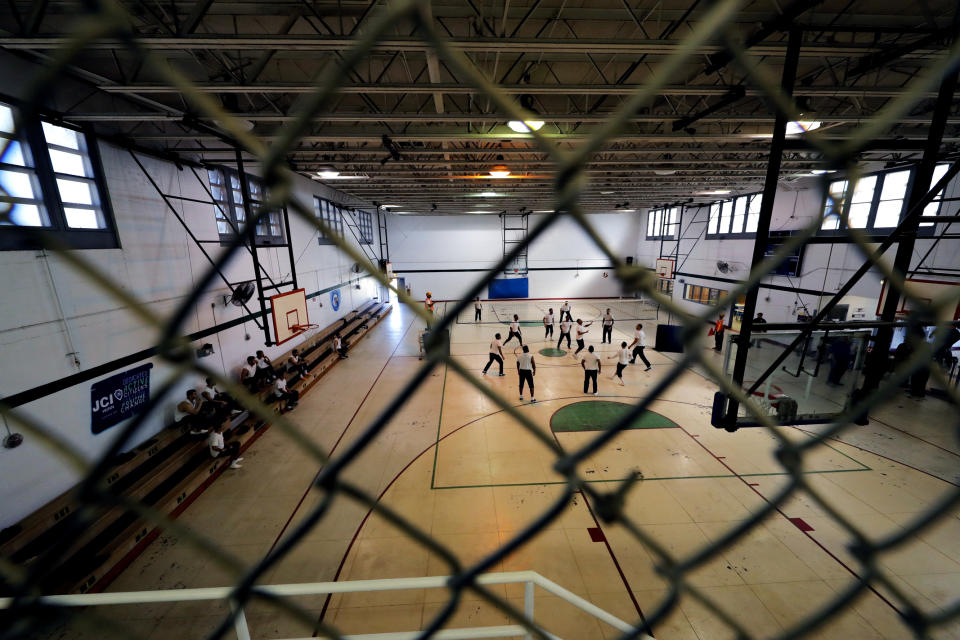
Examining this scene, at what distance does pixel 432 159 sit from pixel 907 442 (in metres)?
11.5

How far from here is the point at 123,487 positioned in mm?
5566

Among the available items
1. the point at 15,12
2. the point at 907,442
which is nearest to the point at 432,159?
the point at 15,12

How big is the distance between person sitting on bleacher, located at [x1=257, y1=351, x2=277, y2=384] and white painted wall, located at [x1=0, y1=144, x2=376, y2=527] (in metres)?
0.41

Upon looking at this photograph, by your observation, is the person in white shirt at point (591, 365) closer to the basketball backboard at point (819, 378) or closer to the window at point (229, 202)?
the basketball backboard at point (819, 378)

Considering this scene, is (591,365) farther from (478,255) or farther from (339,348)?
(478,255)

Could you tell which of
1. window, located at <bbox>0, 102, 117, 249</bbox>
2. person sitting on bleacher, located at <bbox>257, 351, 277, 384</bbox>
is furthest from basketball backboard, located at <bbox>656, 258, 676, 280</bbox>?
window, located at <bbox>0, 102, 117, 249</bbox>

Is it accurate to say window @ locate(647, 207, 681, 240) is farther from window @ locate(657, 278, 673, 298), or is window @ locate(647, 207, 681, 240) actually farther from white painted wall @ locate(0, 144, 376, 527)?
white painted wall @ locate(0, 144, 376, 527)

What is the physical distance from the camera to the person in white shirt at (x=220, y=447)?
6.49 metres

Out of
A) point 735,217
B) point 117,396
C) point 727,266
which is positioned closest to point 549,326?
point 727,266

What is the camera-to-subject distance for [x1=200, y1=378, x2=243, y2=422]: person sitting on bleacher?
24.3 ft

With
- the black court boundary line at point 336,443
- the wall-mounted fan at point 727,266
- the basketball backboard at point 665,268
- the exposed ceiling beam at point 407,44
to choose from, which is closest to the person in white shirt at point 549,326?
the black court boundary line at point 336,443

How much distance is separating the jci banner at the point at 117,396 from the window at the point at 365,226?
13.1 m

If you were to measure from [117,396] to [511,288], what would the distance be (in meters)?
19.9

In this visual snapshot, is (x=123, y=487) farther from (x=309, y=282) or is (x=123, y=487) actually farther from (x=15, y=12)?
(x=309, y=282)
